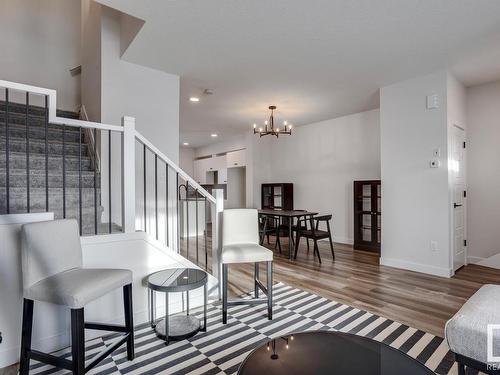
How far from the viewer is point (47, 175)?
215cm

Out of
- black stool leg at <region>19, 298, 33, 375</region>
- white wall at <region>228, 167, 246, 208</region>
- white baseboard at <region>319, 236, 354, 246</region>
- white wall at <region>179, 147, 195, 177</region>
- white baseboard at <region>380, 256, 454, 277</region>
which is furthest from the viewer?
white wall at <region>179, 147, 195, 177</region>

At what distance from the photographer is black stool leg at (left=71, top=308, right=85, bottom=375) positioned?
1494 millimetres

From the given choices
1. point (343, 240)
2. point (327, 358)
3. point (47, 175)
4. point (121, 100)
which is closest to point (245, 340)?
point (327, 358)

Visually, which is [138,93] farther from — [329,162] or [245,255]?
[329,162]

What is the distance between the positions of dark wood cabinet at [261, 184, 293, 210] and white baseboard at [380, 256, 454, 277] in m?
2.97

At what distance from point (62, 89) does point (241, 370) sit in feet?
17.1

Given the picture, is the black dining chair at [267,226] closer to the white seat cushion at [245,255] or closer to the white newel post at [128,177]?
the white seat cushion at [245,255]

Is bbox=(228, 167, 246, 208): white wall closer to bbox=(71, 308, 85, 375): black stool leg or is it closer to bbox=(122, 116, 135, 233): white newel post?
bbox=(122, 116, 135, 233): white newel post

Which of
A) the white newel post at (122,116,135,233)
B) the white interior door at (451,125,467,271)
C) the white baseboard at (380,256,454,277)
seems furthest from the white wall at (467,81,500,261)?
the white newel post at (122,116,135,233)

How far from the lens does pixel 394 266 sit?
410 centimetres

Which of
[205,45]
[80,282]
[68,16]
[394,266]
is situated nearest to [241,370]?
[80,282]

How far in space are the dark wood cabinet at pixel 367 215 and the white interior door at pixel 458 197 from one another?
1.20m

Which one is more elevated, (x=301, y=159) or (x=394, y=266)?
(x=301, y=159)

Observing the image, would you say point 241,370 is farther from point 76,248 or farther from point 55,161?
point 55,161
